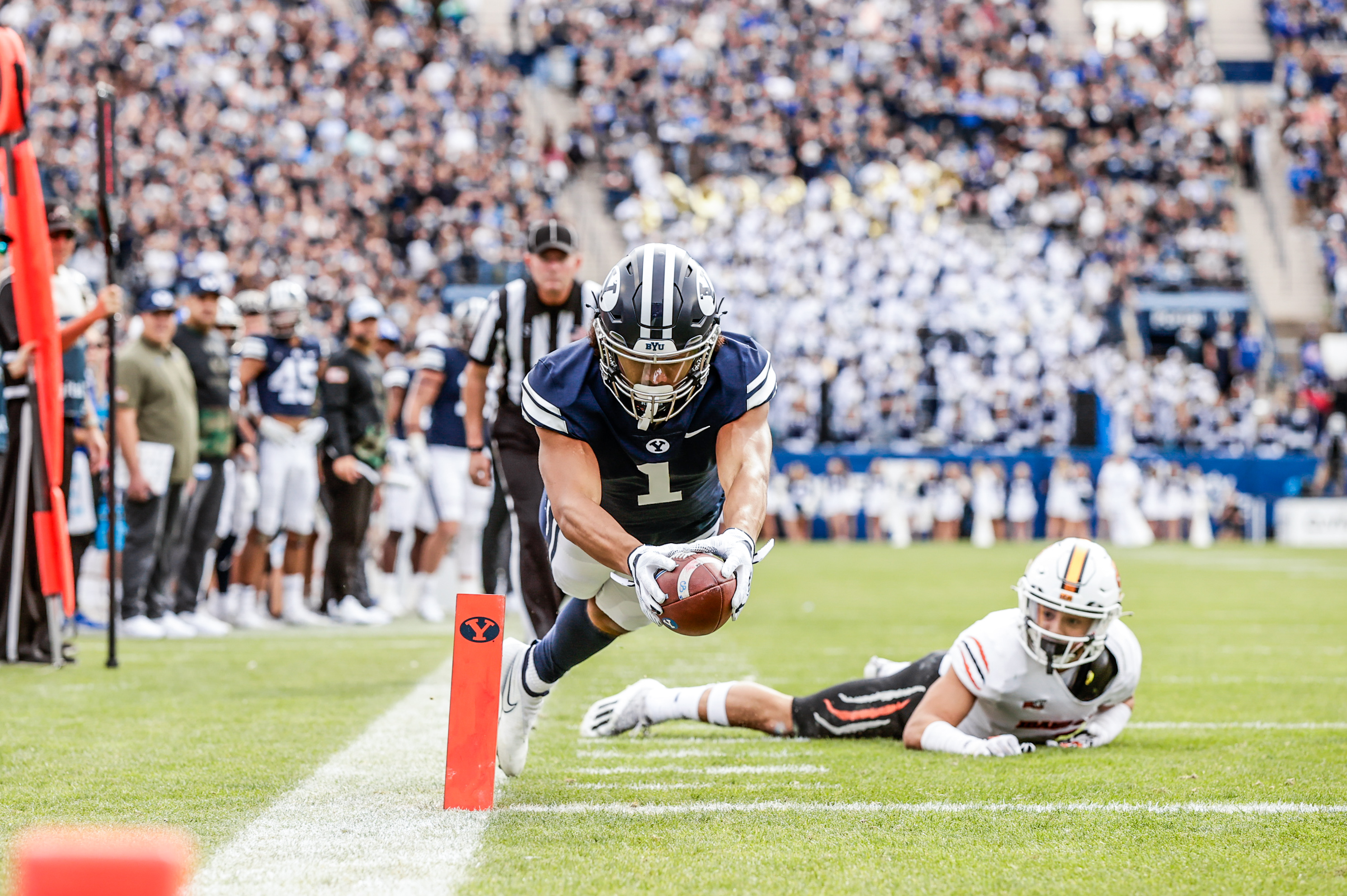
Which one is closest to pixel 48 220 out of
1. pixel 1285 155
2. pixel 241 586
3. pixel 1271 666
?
pixel 241 586

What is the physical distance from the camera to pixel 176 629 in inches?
318

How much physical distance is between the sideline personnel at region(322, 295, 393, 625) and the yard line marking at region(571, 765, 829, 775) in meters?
4.73

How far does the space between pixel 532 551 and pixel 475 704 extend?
177 centimetres

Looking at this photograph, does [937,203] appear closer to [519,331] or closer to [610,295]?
[519,331]

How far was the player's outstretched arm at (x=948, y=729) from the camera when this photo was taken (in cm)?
431

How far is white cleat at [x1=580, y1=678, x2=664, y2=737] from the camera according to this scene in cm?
471

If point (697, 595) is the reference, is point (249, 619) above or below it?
below

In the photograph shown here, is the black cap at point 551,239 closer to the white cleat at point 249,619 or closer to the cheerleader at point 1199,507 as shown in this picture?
the white cleat at point 249,619

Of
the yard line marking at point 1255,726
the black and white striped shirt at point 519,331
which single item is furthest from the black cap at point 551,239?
the yard line marking at point 1255,726

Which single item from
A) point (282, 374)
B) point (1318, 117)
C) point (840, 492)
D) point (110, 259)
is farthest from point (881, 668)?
point (1318, 117)

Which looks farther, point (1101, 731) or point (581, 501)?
point (1101, 731)

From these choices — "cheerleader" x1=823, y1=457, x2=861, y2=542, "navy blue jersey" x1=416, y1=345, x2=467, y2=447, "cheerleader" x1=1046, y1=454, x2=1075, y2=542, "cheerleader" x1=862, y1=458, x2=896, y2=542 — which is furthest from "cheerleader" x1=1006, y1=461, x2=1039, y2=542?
"navy blue jersey" x1=416, y1=345, x2=467, y2=447

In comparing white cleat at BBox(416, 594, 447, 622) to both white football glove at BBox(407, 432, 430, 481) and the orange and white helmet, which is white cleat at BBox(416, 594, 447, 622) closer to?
white football glove at BBox(407, 432, 430, 481)

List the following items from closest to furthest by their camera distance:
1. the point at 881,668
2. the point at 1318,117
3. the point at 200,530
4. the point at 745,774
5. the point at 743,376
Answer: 1. the point at 743,376
2. the point at 745,774
3. the point at 881,668
4. the point at 200,530
5. the point at 1318,117
